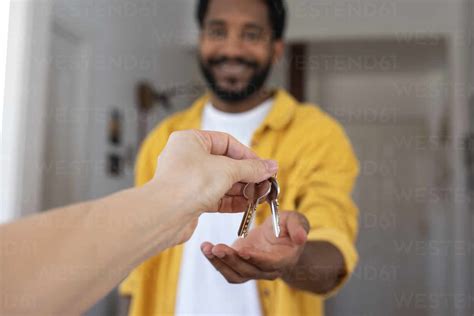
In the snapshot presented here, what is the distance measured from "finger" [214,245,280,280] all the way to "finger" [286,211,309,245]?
0.03 metres

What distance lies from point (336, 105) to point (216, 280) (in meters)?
1.77

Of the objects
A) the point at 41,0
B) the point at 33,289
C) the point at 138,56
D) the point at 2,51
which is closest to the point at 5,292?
the point at 33,289

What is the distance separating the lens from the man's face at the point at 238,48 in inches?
17.9

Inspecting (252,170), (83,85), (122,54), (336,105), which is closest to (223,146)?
(252,170)

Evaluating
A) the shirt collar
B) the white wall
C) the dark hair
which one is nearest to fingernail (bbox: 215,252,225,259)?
the shirt collar

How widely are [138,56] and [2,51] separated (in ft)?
2.02

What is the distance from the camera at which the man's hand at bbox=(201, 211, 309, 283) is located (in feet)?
1.02

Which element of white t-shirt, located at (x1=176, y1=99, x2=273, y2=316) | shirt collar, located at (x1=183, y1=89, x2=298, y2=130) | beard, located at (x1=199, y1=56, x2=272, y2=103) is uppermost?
→ beard, located at (x1=199, y1=56, x2=272, y2=103)

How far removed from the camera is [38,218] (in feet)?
0.72

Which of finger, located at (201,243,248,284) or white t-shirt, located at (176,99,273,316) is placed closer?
finger, located at (201,243,248,284)

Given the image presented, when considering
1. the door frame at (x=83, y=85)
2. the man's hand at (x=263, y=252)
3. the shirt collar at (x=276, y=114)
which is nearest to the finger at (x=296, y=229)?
the man's hand at (x=263, y=252)

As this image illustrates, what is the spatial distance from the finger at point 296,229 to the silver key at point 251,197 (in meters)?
0.04

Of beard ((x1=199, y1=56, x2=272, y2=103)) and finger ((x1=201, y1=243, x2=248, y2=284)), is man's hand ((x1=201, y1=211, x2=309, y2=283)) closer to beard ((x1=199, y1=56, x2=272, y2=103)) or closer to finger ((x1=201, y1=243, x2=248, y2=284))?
finger ((x1=201, y1=243, x2=248, y2=284))

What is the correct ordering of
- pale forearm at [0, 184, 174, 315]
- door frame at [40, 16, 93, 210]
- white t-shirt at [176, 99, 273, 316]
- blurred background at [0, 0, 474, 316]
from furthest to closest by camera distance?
door frame at [40, 16, 93, 210]
blurred background at [0, 0, 474, 316]
white t-shirt at [176, 99, 273, 316]
pale forearm at [0, 184, 174, 315]
